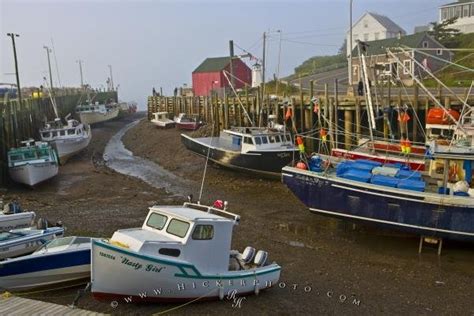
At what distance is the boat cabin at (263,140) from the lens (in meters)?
26.2

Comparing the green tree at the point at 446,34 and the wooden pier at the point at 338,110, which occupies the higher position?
the green tree at the point at 446,34

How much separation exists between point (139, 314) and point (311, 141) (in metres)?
18.5

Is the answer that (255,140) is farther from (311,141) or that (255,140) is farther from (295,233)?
(295,233)

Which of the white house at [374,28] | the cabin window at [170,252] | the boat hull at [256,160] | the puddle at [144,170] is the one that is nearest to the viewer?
the cabin window at [170,252]

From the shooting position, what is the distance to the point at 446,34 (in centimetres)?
5794

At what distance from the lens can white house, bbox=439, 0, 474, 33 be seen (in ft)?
201

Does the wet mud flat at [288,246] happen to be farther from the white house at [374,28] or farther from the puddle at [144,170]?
the white house at [374,28]

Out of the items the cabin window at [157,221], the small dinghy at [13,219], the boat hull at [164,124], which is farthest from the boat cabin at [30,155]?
the boat hull at [164,124]

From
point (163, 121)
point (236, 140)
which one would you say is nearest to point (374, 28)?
point (163, 121)

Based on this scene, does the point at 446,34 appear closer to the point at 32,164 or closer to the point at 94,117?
the point at 94,117

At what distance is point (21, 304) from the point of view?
10148mm

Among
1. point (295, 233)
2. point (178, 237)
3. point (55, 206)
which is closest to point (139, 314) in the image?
point (178, 237)

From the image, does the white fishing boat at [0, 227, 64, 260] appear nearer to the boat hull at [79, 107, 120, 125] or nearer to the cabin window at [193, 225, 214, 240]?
the cabin window at [193, 225, 214, 240]

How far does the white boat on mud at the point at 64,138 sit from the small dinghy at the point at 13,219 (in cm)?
1713
